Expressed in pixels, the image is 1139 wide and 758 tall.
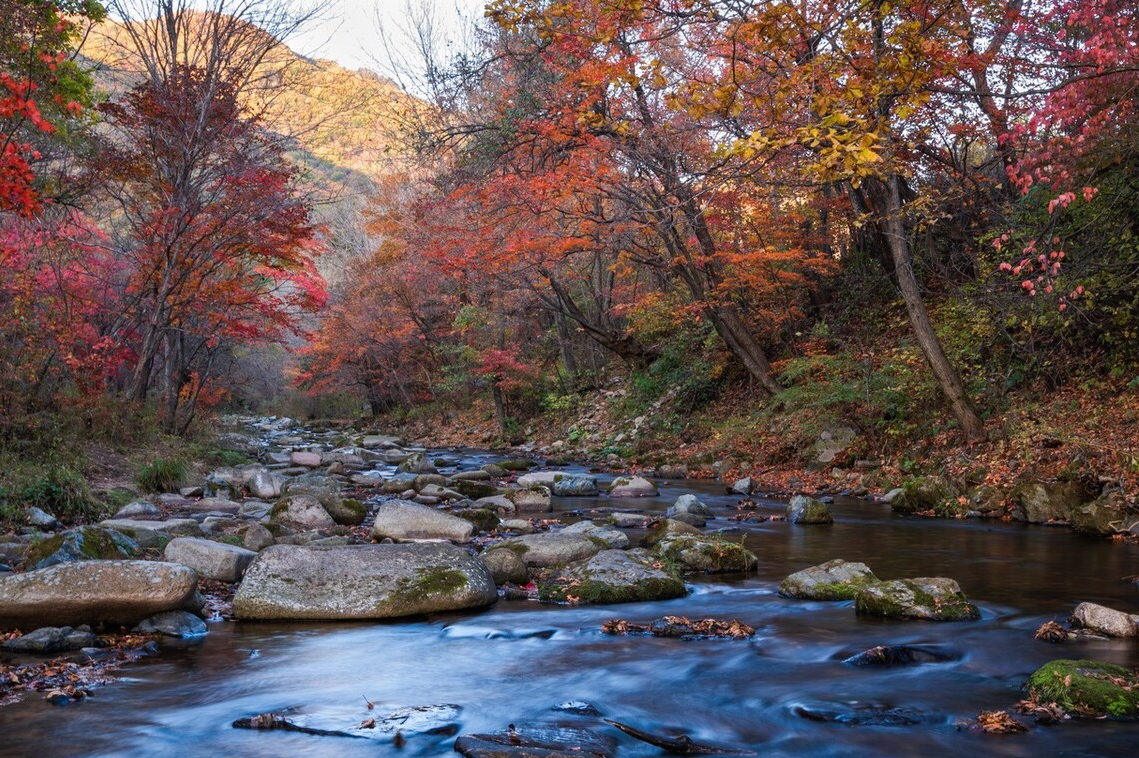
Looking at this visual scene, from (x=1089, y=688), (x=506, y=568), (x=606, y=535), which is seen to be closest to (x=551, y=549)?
(x=506, y=568)

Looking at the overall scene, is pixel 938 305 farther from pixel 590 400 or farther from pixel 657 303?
pixel 590 400

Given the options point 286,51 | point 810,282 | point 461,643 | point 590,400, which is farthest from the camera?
point 590,400

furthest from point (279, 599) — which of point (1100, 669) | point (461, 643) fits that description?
point (1100, 669)

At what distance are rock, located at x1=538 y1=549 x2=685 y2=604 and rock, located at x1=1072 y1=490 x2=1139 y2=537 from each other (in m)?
5.02

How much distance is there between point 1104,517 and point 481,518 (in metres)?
6.97

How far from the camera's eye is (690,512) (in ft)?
34.6

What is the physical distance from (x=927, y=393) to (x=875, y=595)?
7730mm

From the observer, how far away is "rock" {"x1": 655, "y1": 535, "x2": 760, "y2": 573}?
7801 mm

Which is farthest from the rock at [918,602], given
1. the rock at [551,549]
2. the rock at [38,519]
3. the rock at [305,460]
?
the rock at [305,460]

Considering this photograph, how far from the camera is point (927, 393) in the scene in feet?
42.6

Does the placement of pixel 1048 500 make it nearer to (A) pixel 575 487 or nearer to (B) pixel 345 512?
(A) pixel 575 487

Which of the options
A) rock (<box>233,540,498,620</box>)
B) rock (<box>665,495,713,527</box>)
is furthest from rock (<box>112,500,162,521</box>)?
rock (<box>665,495,713,527</box>)

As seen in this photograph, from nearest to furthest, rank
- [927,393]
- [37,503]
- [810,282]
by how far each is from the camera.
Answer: [37,503], [927,393], [810,282]

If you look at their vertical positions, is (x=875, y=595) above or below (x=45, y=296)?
below
